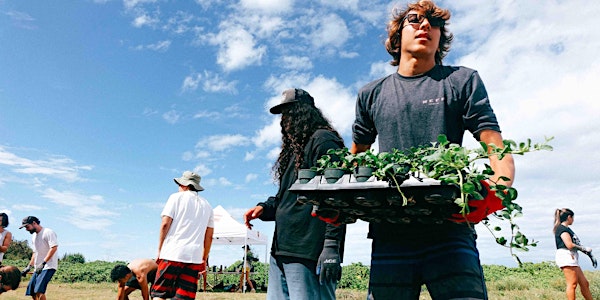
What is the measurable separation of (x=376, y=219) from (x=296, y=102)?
145 centimetres

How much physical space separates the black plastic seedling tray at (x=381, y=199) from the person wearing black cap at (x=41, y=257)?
27.3 feet

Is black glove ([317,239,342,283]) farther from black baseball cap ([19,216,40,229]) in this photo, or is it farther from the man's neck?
black baseball cap ([19,216,40,229])

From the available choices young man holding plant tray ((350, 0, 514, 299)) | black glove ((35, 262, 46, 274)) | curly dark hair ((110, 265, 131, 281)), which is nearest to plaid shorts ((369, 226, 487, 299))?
young man holding plant tray ((350, 0, 514, 299))

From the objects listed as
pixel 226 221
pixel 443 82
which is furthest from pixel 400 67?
pixel 226 221

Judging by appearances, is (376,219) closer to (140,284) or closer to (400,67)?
(400,67)

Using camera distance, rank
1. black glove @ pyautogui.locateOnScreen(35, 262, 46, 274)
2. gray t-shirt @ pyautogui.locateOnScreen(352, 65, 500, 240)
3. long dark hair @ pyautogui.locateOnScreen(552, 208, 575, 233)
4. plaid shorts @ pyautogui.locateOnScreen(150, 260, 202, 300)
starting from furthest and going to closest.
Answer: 1. black glove @ pyautogui.locateOnScreen(35, 262, 46, 274)
2. long dark hair @ pyautogui.locateOnScreen(552, 208, 575, 233)
3. plaid shorts @ pyautogui.locateOnScreen(150, 260, 202, 300)
4. gray t-shirt @ pyautogui.locateOnScreen(352, 65, 500, 240)

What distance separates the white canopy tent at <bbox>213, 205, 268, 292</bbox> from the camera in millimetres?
13750

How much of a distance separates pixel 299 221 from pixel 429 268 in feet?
3.53

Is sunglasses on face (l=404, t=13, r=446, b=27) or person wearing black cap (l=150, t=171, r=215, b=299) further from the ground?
sunglasses on face (l=404, t=13, r=446, b=27)

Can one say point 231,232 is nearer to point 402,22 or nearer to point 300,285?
point 300,285

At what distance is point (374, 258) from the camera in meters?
1.99

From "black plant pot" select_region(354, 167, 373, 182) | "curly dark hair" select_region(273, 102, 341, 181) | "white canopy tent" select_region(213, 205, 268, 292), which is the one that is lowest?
"black plant pot" select_region(354, 167, 373, 182)

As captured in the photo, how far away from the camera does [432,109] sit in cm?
201

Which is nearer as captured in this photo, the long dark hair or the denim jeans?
the denim jeans
